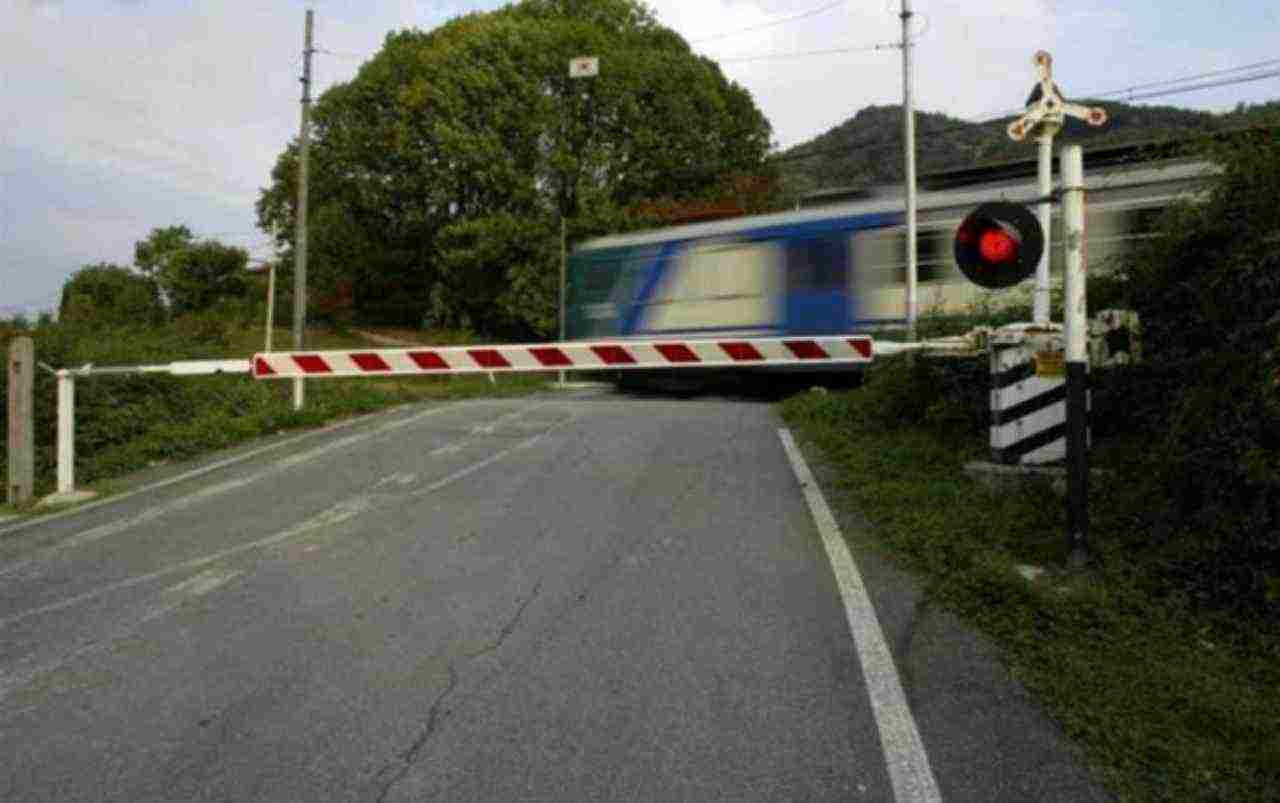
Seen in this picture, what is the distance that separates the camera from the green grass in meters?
3.31

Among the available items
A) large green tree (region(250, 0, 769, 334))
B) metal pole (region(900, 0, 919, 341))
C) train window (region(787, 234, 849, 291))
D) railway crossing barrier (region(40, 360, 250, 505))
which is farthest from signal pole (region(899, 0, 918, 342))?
large green tree (region(250, 0, 769, 334))

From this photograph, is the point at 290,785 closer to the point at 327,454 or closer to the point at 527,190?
the point at 327,454

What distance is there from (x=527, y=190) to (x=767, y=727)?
3170 cm

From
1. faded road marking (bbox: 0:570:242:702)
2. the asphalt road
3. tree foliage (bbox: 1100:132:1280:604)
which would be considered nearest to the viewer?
the asphalt road

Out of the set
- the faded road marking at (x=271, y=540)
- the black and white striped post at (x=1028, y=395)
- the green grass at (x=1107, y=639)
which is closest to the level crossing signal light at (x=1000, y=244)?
the black and white striped post at (x=1028, y=395)

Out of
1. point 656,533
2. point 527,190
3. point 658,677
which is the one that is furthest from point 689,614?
point 527,190

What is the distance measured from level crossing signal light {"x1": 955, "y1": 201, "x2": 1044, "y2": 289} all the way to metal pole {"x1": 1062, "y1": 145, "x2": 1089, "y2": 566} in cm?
29

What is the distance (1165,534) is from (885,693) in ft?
8.29

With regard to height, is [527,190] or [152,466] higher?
[527,190]

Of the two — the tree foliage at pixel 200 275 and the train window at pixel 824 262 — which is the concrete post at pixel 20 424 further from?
the tree foliage at pixel 200 275

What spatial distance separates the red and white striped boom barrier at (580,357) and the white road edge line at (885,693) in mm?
2519

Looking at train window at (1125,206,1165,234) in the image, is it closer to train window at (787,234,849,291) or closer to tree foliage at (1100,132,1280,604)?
train window at (787,234,849,291)

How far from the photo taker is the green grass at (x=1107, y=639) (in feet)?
10.8

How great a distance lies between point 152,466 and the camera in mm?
10922
